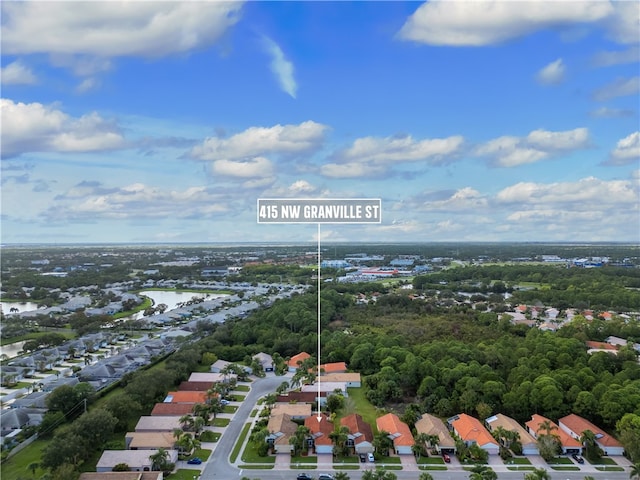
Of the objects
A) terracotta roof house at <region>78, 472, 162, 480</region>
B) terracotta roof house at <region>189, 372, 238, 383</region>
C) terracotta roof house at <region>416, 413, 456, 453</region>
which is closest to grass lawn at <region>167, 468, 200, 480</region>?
terracotta roof house at <region>78, 472, 162, 480</region>

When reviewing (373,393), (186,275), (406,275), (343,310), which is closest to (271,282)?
(186,275)

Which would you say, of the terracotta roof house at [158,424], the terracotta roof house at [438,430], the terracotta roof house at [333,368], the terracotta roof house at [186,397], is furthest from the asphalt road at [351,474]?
the terracotta roof house at [333,368]

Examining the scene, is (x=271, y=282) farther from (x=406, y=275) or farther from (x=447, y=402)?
(x=447, y=402)

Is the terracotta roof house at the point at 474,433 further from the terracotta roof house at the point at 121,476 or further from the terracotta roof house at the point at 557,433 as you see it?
the terracotta roof house at the point at 121,476

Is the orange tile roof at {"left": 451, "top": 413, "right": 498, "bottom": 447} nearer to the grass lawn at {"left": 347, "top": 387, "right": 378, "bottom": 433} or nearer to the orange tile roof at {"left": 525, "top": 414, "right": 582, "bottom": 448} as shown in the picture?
the orange tile roof at {"left": 525, "top": 414, "right": 582, "bottom": 448}

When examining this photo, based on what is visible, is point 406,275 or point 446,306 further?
point 406,275

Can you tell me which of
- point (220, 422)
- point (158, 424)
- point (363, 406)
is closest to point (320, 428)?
point (363, 406)
